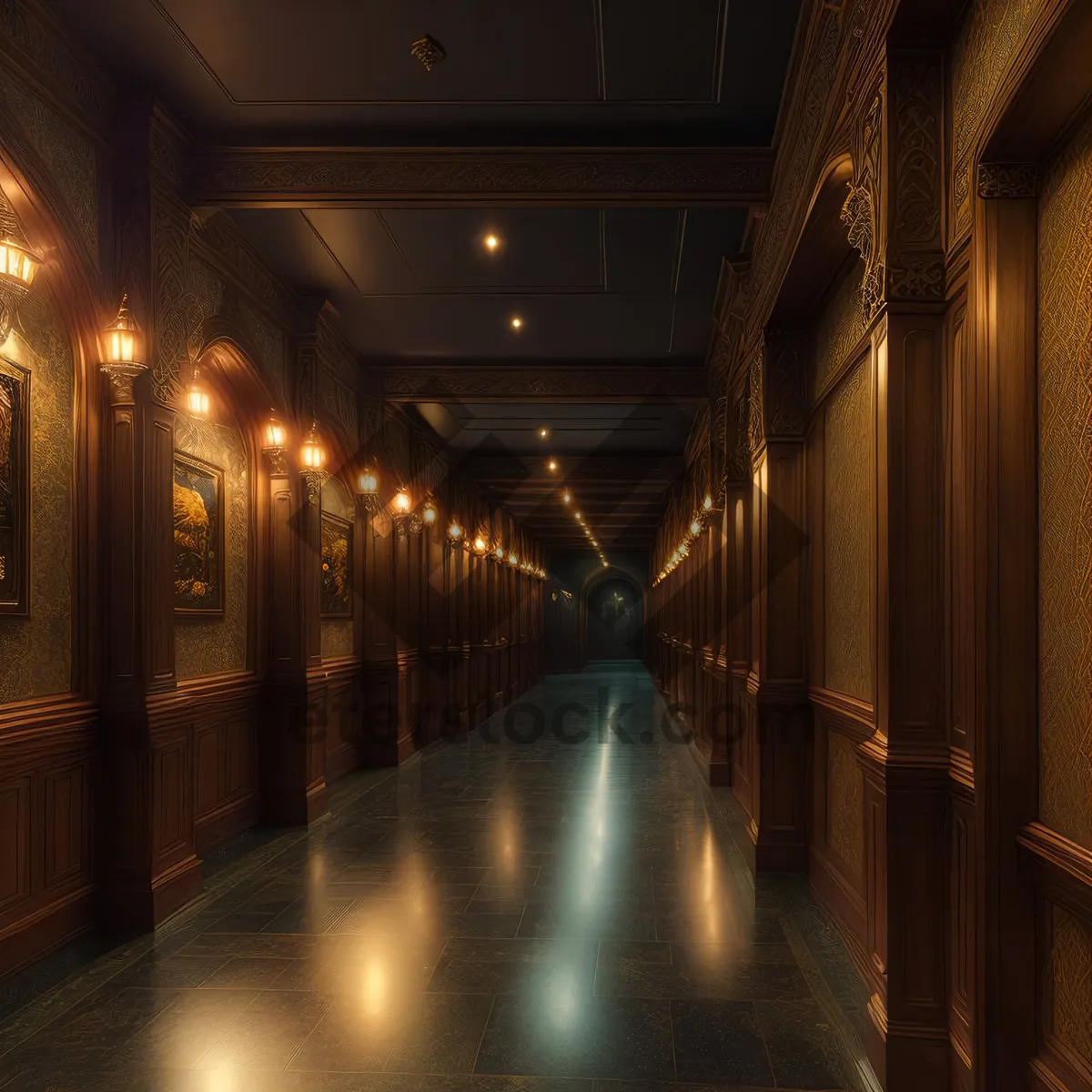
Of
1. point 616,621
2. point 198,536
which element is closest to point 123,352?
point 198,536

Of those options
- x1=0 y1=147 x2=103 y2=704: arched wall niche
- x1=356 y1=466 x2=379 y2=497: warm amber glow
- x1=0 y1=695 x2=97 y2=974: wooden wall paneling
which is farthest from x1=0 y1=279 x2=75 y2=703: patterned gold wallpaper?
x1=356 y1=466 x2=379 y2=497: warm amber glow

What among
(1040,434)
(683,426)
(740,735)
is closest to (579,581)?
(683,426)

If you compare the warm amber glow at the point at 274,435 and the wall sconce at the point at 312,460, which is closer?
the warm amber glow at the point at 274,435

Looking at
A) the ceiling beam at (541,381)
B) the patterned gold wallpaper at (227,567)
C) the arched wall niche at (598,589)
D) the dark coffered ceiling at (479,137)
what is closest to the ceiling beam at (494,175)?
the dark coffered ceiling at (479,137)

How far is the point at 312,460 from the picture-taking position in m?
7.71

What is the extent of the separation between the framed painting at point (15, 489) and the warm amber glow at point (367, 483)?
499 cm

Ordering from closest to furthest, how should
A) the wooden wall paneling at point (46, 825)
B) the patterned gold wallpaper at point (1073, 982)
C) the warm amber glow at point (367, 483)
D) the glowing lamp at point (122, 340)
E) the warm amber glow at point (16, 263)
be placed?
the patterned gold wallpaper at point (1073, 982), the warm amber glow at point (16, 263), the wooden wall paneling at point (46, 825), the glowing lamp at point (122, 340), the warm amber glow at point (367, 483)

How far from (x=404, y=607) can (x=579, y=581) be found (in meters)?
23.2

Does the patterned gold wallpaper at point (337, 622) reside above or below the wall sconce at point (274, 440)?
below

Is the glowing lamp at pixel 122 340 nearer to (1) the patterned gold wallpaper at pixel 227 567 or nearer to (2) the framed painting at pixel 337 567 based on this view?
(1) the patterned gold wallpaper at pixel 227 567

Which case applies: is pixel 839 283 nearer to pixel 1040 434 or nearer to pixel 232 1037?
pixel 1040 434

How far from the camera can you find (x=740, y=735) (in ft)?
25.3

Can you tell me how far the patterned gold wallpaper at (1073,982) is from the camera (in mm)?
2363

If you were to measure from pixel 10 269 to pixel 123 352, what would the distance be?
111cm
